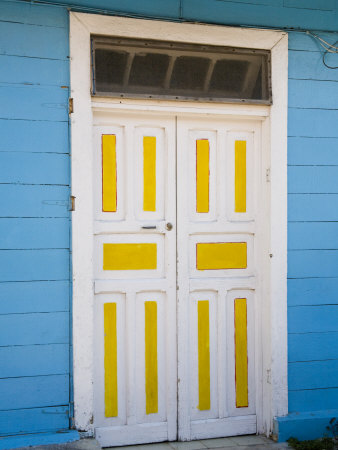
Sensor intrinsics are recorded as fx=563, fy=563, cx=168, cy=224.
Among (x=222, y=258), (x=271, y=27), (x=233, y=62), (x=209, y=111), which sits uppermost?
(x=271, y=27)

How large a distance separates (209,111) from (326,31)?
3.29ft

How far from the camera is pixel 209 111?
3.66 meters

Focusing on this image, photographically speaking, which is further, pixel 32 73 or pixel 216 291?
pixel 216 291

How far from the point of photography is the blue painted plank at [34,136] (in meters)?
3.30

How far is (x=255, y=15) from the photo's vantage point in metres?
3.71

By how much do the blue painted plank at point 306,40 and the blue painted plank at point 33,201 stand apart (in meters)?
1.80

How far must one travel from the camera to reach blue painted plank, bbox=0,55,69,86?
3299mm

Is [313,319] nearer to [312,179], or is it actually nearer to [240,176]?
[312,179]

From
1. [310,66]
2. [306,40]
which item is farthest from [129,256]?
[306,40]

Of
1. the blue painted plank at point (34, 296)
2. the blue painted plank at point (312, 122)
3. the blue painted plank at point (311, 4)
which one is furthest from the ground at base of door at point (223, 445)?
the blue painted plank at point (311, 4)

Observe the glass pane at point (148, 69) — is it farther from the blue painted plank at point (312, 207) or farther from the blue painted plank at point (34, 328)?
the blue painted plank at point (34, 328)

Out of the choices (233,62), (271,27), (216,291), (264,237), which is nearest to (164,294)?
(216,291)

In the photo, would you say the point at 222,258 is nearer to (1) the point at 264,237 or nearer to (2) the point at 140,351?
(1) the point at 264,237

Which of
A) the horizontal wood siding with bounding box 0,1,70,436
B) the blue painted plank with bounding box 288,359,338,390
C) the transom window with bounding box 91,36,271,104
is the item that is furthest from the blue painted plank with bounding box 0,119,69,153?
the blue painted plank with bounding box 288,359,338,390
